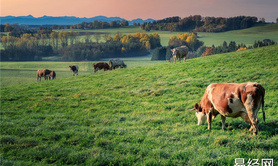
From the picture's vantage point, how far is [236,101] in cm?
800

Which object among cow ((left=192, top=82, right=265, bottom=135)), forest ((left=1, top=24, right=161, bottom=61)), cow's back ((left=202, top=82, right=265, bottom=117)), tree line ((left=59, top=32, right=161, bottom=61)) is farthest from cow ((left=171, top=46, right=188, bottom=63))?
forest ((left=1, top=24, right=161, bottom=61))

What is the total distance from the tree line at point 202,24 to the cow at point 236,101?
152 meters

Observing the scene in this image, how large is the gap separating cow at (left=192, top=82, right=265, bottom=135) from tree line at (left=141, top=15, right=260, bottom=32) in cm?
15243

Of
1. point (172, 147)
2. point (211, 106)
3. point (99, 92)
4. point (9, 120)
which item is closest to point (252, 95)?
point (211, 106)

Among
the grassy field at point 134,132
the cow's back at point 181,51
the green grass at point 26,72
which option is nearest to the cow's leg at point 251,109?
the grassy field at point 134,132

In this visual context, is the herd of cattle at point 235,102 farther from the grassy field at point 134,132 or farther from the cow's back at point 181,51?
the cow's back at point 181,51

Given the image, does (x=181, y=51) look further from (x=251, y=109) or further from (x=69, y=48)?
(x=69, y=48)

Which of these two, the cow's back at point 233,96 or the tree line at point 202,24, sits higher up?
the tree line at point 202,24

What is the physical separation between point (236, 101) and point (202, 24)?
542ft

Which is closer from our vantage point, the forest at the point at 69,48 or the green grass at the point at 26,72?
the green grass at the point at 26,72


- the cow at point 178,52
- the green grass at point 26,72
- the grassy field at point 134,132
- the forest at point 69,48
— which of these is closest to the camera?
the grassy field at point 134,132

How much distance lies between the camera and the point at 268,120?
905 centimetres

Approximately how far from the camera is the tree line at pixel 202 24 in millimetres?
146875

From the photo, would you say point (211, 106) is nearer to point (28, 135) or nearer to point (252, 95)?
point (252, 95)
